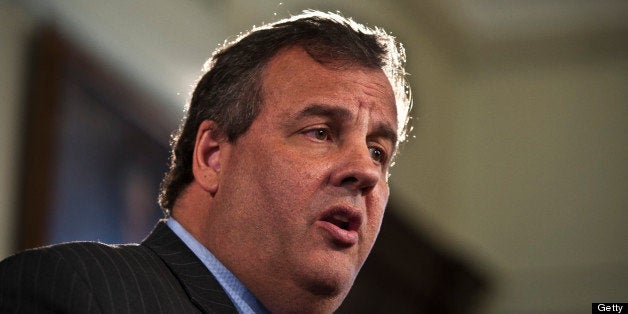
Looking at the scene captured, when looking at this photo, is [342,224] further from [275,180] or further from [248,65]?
[248,65]

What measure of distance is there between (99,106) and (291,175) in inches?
86.6

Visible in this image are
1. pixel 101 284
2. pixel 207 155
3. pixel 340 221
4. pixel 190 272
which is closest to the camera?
pixel 101 284

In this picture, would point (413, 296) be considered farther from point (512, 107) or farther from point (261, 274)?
point (261, 274)

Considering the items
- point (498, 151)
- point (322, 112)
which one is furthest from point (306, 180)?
point (498, 151)

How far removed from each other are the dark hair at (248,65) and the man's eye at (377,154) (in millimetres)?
215

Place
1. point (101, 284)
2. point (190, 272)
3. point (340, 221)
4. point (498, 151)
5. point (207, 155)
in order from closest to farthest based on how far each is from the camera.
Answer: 1. point (101, 284)
2. point (190, 272)
3. point (340, 221)
4. point (207, 155)
5. point (498, 151)

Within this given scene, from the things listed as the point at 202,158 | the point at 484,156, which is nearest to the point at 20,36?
the point at 202,158

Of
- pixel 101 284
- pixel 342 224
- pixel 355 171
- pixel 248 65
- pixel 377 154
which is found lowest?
pixel 101 284

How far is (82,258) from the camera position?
5.95ft

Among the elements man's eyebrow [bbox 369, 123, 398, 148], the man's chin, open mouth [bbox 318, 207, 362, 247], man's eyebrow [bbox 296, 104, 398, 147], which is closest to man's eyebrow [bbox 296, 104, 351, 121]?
man's eyebrow [bbox 296, 104, 398, 147]

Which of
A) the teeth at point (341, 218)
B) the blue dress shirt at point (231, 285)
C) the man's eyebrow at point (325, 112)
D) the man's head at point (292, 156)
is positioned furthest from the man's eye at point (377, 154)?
the blue dress shirt at point (231, 285)

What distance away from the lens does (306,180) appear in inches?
85.3

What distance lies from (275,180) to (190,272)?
283 mm

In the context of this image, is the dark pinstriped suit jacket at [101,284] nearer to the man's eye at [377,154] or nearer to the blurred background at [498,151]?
the man's eye at [377,154]
